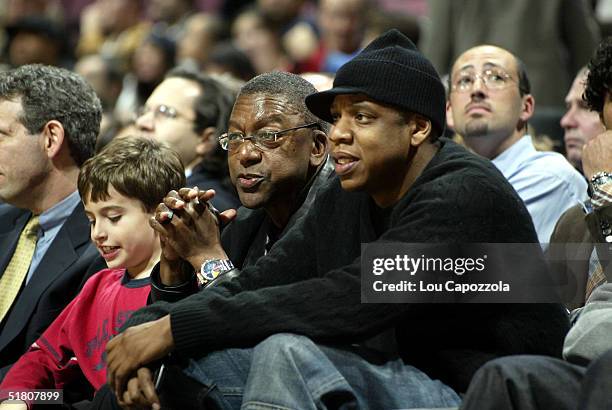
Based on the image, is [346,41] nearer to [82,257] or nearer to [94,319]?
[82,257]

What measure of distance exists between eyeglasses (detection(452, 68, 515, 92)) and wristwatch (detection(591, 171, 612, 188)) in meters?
1.59

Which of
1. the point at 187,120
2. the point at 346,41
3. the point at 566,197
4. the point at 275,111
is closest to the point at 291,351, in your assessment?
the point at 275,111

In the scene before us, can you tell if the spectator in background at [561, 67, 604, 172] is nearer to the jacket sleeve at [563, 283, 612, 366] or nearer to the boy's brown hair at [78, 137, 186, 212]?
the boy's brown hair at [78, 137, 186, 212]

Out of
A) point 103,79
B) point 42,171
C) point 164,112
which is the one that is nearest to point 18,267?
point 42,171

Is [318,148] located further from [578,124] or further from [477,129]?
[578,124]

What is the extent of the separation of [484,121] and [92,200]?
5.79 ft

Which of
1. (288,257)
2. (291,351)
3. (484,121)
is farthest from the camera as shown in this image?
(484,121)

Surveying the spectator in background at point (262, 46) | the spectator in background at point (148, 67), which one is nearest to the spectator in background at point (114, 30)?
the spectator in background at point (148, 67)

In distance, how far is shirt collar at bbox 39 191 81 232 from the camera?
4.70m

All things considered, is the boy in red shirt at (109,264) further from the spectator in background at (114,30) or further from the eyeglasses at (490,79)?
the spectator in background at (114,30)

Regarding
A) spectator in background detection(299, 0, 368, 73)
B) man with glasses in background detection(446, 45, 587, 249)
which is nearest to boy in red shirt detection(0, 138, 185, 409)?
man with glasses in background detection(446, 45, 587, 249)

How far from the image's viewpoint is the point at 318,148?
13.1 feet

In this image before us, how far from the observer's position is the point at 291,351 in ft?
9.59

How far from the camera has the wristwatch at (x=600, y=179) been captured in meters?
3.39
